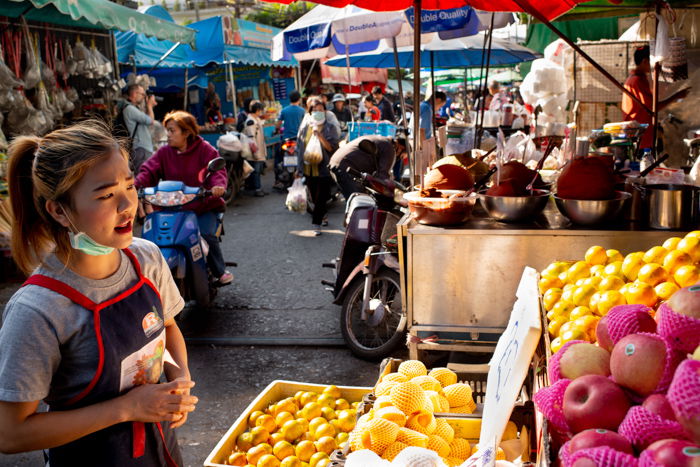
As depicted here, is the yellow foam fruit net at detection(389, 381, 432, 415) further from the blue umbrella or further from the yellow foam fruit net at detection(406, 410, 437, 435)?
the blue umbrella

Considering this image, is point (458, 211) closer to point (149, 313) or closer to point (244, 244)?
point (149, 313)

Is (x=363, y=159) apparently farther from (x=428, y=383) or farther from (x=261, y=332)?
(x=428, y=383)

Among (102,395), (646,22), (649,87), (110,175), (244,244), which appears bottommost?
→ (244,244)

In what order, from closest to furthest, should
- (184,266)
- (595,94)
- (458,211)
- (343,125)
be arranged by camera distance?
(458,211), (184,266), (595,94), (343,125)

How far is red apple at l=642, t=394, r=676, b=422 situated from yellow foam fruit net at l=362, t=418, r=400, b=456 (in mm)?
1000

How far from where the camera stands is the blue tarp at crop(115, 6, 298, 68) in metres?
14.3

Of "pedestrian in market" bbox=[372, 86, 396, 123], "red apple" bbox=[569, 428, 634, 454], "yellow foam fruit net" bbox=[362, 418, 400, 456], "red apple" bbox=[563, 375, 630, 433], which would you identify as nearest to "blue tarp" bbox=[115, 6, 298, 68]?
"pedestrian in market" bbox=[372, 86, 396, 123]

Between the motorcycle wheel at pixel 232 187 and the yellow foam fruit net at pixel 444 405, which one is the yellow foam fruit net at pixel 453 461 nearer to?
the yellow foam fruit net at pixel 444 405

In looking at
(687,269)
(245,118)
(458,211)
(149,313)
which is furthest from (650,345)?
(245,118)

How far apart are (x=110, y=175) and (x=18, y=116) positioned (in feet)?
24.1

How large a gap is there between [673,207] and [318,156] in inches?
276

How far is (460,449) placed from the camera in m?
2.27

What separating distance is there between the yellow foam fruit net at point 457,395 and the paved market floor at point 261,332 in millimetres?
1794

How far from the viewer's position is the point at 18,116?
26.3ft
